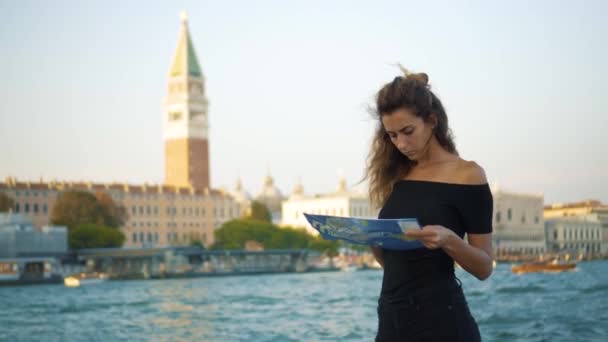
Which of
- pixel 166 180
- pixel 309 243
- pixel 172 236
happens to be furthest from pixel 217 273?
pixel 166 180

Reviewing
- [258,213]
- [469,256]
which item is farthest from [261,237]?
[469,256]

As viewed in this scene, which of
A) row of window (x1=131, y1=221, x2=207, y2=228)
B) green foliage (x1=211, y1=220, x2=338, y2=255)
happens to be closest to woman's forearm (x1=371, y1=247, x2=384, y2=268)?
green foliage (x1=211, y1=220, x2=338, y2=255)

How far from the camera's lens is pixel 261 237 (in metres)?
85.7

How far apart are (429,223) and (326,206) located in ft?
349

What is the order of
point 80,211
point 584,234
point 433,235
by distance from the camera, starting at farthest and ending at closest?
point 584,234 < point 80,211 < point 433,235

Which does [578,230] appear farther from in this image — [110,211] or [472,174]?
[472,174]

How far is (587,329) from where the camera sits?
10.5 meters

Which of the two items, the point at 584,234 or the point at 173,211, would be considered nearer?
the point at 584,234

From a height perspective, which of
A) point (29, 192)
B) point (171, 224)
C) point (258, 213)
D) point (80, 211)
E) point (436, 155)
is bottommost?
point (436, 155)

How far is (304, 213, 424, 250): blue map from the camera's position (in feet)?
9.24

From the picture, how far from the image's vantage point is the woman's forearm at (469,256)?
2789 mm

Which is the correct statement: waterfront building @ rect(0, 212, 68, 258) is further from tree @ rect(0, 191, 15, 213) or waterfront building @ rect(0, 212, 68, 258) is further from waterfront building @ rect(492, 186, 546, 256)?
waterfront building @ rect(492, 186, 546, 256)

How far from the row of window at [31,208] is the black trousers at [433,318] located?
85.9 m

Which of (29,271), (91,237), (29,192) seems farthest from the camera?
(29,192)
